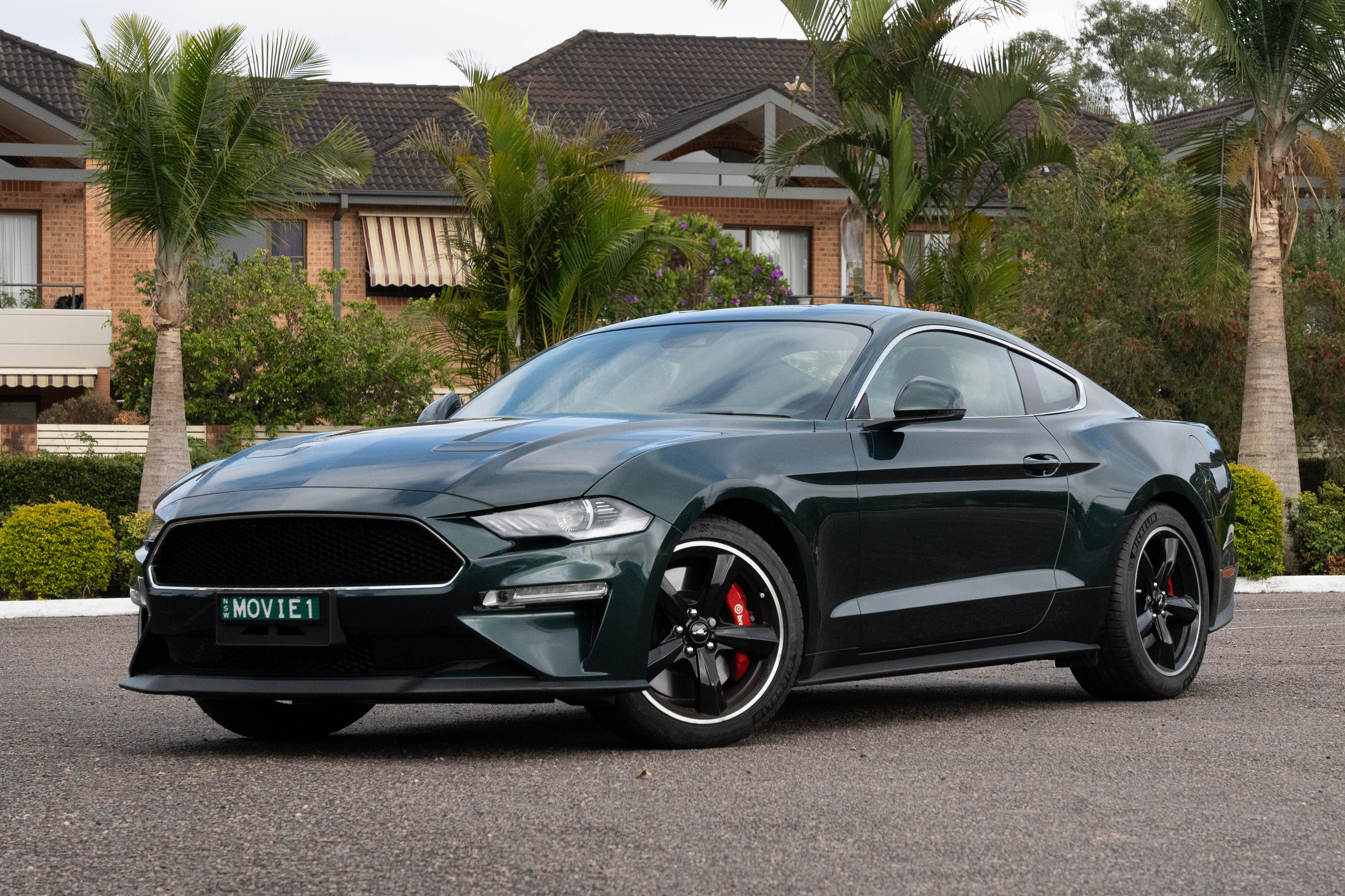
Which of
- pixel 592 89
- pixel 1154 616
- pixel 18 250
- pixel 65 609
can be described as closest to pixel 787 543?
pixel 1154 616

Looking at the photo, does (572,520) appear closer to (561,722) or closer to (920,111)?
(561,722)

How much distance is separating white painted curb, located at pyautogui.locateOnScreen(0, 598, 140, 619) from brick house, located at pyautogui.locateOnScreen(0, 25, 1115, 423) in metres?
11.7

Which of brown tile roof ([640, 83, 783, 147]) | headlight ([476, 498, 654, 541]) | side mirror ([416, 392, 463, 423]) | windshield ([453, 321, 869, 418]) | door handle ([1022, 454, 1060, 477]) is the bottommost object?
headlight ([476, 498, 654, 541])

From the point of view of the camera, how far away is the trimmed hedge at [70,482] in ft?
65.8

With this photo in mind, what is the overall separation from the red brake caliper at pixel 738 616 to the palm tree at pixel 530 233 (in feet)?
42.2

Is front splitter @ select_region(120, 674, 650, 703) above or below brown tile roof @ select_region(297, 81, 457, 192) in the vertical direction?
below

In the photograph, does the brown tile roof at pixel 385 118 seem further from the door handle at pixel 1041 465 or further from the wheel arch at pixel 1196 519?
the door handle at pixel 1041 465

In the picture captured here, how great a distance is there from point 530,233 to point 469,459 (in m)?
13.2

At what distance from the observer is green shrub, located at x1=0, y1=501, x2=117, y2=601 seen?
15844 mm

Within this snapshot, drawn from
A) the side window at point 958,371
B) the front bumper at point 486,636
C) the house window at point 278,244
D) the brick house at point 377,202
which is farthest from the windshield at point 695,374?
the house window at point 278,244

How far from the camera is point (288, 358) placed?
22.8 m

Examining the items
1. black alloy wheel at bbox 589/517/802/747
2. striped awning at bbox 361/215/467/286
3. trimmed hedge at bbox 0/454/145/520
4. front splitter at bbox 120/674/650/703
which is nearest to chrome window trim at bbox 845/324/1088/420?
black alloy wheel at bbox 589/517/802/747

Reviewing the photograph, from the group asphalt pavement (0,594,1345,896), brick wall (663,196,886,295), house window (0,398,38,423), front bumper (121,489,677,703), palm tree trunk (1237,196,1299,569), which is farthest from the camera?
brick wall (663,196,886,295)

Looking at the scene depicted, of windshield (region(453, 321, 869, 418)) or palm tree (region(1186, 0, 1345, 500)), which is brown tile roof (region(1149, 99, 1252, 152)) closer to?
palm tree (region(1186, 0, 1345, 500))
